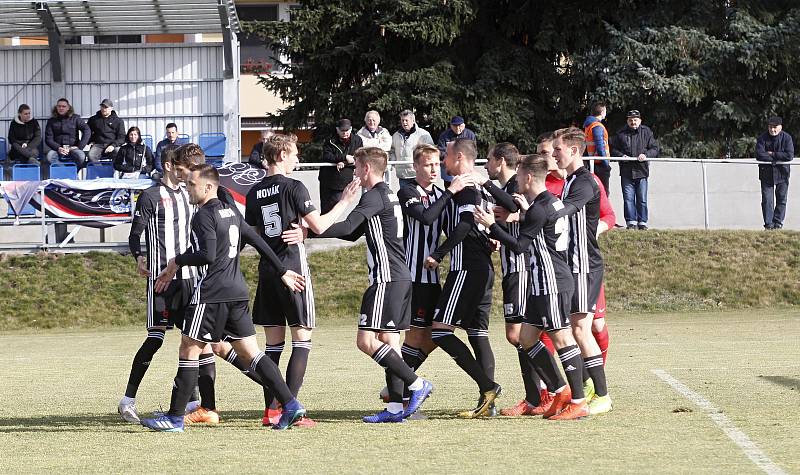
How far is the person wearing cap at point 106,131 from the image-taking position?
22562 mm

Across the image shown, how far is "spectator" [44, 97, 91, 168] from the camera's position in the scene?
22688mm

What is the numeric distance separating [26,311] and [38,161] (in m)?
5.02

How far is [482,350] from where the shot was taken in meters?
8.81

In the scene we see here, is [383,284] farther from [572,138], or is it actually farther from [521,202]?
[572,138]

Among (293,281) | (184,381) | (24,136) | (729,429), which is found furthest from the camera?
(24,136)

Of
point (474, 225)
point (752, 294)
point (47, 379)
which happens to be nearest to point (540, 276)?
point (474, 225)

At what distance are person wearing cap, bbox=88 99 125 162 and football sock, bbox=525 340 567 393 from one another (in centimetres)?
1533

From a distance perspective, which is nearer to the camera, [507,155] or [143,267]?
[507,155]

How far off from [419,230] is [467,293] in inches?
22.2

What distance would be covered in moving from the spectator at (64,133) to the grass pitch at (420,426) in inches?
374

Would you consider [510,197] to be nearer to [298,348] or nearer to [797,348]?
[298,348]

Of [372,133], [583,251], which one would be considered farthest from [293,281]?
[372,133]

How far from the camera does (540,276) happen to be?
28.0 feet

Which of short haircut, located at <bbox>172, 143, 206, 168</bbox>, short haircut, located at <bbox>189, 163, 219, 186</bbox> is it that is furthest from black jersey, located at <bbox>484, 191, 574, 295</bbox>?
short haircut, located at <bbox>172, 143, 206, 168</bbox>
